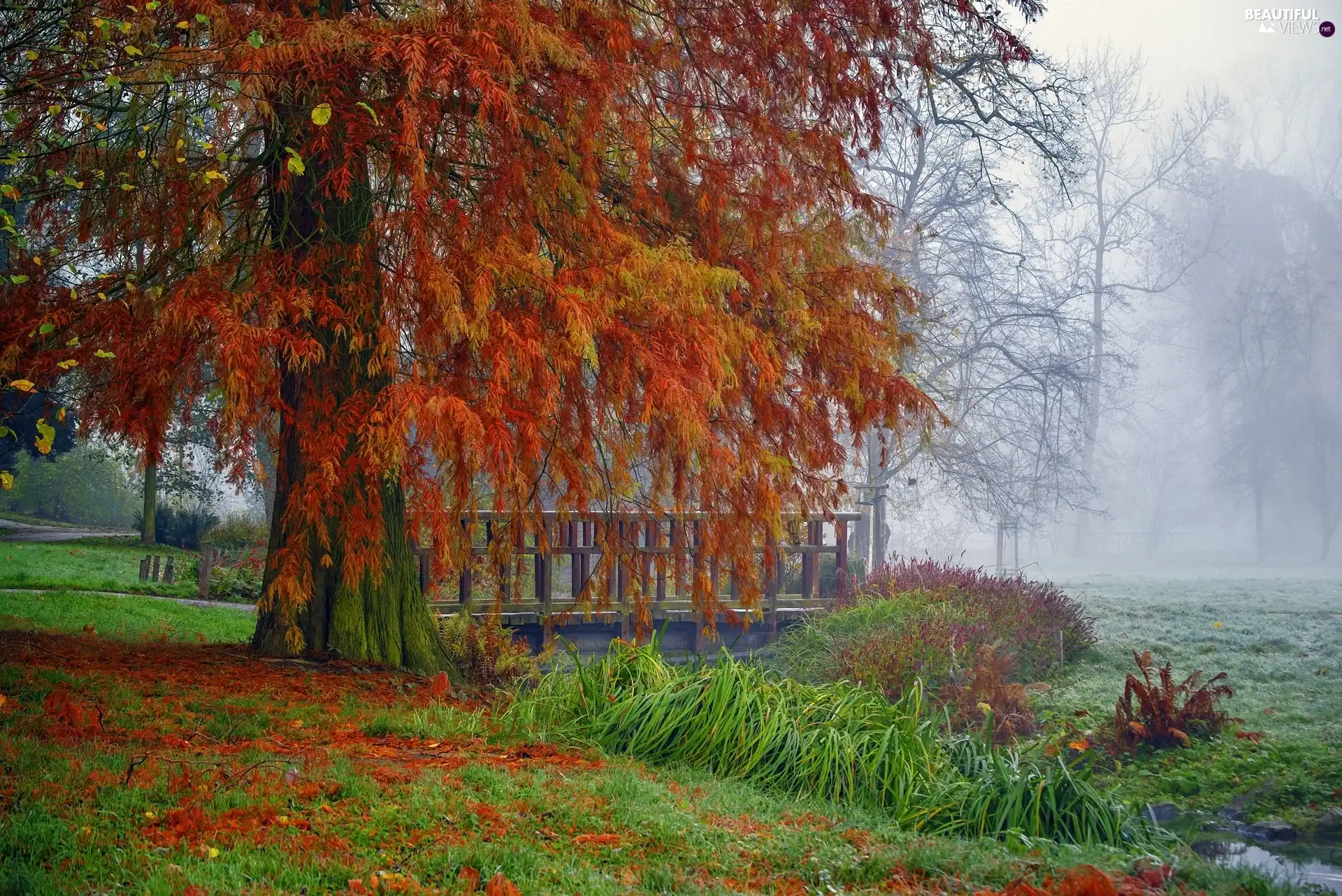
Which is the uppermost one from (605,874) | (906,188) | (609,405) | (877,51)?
(906,188)

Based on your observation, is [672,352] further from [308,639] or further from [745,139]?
[308,639]

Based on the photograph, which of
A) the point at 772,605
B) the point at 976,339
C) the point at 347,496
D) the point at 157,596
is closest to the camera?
the point at 347,496

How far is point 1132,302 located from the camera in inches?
844

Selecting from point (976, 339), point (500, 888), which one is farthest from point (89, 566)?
point (500, 888)

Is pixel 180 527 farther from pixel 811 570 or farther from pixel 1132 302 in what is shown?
pixel 1132 302

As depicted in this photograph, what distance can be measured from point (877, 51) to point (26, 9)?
17.8 feet

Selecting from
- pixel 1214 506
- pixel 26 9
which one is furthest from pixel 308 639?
pixel 1214 506

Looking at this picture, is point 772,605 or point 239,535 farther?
point 239,535

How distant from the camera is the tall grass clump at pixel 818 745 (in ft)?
15.3

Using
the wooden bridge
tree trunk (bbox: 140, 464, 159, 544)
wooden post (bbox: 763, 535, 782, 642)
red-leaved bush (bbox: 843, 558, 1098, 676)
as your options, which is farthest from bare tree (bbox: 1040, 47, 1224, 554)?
tree trunk (bbox: 140, 464, 159, 544)

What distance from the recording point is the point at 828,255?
22.9 ft

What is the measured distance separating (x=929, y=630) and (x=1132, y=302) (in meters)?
14.0

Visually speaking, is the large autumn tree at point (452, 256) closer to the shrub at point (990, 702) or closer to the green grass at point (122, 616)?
the green grass at point (122, 616)

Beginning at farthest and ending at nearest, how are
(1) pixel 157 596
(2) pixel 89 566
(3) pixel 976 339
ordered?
(3) pixel 976 339 < (2) pixel 89 566 < (1) pixel 157 596
